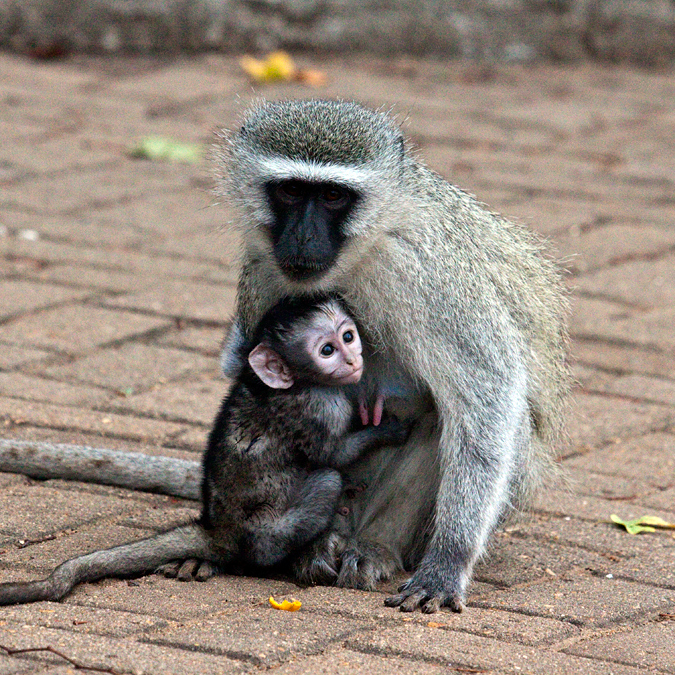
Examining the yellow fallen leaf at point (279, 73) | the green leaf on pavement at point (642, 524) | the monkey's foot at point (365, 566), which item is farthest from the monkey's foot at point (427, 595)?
the yellow fallen leaf at point (279, 73)

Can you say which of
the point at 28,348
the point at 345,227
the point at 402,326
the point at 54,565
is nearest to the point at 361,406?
the point at 402,326

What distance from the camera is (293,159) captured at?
406cm

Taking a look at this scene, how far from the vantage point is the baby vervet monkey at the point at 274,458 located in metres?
3.86

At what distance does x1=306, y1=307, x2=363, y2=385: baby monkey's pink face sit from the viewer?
154 inches

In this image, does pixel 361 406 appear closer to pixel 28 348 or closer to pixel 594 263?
pixel 28 348

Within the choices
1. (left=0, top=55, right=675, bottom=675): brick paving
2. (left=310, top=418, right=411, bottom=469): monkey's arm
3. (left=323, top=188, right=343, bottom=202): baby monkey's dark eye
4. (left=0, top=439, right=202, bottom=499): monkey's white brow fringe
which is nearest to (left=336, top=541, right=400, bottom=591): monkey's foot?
(left=0, top=55, right=675, bottom=675): brick paving

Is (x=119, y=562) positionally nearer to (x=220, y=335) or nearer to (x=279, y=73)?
(x=220, y=335)

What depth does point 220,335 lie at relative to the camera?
19.7 feet

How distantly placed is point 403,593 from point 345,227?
1131mm

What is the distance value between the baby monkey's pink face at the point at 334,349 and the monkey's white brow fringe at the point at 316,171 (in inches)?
16.0

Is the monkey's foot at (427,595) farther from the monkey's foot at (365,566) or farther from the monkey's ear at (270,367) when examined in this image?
the monkey's ear at (270,367)

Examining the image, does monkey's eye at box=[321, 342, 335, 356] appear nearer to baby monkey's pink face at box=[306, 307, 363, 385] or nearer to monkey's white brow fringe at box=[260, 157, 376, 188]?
baby monkey's pink face at box=[306, 307, 363, 385]

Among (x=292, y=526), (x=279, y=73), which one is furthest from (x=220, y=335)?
(x=279, y=73)

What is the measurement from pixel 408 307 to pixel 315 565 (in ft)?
2.75
